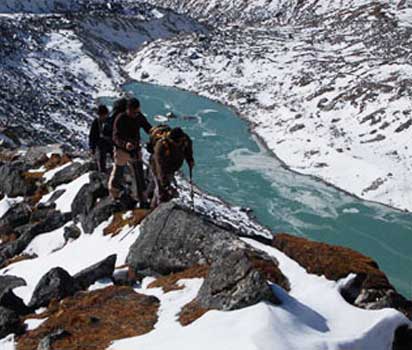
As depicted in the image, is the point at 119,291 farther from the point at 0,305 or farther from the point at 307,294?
the point at 307,294

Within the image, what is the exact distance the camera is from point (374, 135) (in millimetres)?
62250

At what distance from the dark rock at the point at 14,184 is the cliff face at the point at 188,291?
5.65 m

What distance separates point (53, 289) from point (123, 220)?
4364 mm

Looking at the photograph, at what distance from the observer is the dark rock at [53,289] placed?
48.3 ft

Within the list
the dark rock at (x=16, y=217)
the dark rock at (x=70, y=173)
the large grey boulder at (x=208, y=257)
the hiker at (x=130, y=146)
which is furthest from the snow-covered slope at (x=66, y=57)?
the large grey boulder at (x=208, y=257)

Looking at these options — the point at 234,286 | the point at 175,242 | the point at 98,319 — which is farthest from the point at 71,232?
the point at 234,286

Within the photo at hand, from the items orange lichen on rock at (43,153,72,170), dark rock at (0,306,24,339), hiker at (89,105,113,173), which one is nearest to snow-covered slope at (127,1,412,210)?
orange lichen on rock at (43,153,72,170)

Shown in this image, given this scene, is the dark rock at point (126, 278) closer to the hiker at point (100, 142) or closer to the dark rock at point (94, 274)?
the dark rock at point (94, 274)

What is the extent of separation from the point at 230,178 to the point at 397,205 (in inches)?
567

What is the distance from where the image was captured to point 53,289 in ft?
48.7

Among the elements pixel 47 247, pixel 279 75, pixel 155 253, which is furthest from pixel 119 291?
pixel 279 75

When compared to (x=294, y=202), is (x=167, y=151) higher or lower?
higher

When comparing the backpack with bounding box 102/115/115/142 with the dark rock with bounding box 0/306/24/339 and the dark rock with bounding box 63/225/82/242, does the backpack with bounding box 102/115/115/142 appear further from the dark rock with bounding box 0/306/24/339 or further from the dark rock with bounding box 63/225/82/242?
the dark rock with bounding box 0/306/24/339

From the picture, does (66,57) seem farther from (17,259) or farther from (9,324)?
(9,324)
